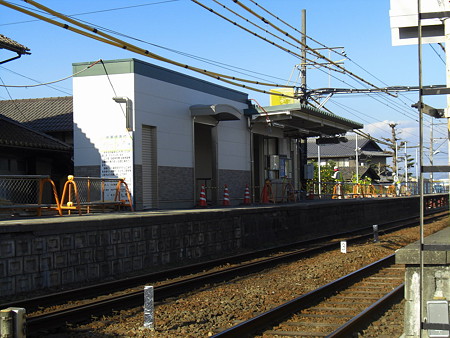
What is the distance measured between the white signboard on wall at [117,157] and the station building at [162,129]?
0.03 metres

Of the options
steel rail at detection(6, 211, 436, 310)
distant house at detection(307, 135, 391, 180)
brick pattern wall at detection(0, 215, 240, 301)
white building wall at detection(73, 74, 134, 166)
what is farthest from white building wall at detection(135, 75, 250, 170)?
distant house at detection(307, 135, 391, 180)

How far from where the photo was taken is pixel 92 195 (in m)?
16.8

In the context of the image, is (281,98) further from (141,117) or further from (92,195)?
(92,195)

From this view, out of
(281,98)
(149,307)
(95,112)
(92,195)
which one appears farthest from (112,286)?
(281,98)

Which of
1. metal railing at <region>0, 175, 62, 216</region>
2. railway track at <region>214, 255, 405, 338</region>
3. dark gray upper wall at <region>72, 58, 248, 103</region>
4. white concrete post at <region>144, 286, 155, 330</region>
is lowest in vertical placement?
railway track at <region>214, 255, 405, 338</region>

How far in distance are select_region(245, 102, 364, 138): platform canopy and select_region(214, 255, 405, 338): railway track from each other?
43.8 ft

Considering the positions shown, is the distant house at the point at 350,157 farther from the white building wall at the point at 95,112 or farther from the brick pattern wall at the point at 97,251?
the brick pattern wall at the point at 97,251

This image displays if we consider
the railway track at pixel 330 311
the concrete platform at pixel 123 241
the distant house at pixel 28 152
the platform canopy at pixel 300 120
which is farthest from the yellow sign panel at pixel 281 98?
the railway track at pixel 330 311

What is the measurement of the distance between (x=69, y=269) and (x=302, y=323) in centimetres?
528

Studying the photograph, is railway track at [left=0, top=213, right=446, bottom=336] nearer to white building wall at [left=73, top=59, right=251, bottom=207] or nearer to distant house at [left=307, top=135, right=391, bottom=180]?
white building wall at [left=73, top=59, right=251, bottom=207]

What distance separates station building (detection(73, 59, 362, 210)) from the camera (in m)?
19.4

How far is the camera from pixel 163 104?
68.8 feet

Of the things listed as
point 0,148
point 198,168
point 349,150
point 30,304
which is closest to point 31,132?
point 0,148

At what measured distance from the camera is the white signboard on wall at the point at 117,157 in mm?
18969
